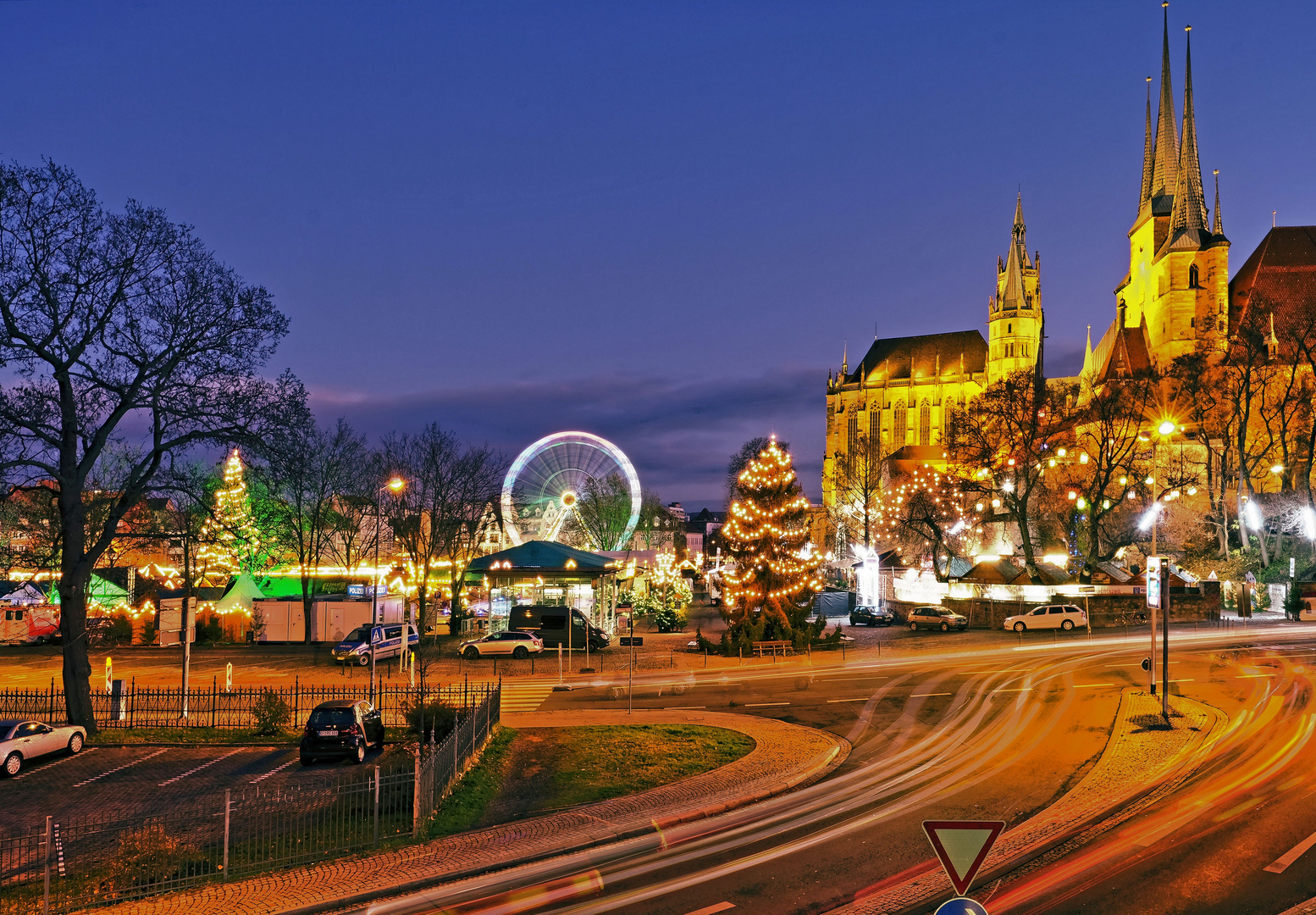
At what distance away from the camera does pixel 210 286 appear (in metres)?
22.0

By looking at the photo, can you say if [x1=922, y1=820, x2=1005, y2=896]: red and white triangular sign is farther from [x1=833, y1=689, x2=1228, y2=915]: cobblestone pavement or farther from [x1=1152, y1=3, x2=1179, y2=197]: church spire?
[x1=1152, y1=3, x2=1179, y2=197]: church spire

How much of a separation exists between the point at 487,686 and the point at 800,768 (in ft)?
35.6

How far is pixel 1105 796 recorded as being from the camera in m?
14.0

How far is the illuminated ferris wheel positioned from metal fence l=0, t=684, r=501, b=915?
131 feet

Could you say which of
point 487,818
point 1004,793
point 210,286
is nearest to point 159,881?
point 487,818

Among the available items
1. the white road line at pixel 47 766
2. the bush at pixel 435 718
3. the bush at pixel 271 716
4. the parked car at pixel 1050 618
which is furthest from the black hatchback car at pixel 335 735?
the parked car at pixel 1050 618

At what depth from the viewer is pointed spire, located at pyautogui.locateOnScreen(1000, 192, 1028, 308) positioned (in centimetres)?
12531

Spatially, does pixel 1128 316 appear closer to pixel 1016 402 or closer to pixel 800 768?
pixel 1016 402

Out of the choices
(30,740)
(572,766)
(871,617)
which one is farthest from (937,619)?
(30,740)

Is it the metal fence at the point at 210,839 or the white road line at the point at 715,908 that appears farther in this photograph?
the metal fence at the point at 210,839

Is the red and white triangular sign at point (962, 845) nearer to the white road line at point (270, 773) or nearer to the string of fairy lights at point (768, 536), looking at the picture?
the white road line at point (270, 773)

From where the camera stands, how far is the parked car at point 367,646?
35.6 m

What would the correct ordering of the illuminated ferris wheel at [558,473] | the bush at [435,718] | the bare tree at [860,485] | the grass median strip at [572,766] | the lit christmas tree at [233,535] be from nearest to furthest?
the grass median strip at [572,766], the bush at [435,718], the lit christmas tree at [233,535], the illuminated ferris wheel at [558,473], the bare tree at [860,485]

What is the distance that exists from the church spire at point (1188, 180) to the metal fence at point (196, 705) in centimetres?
9845
